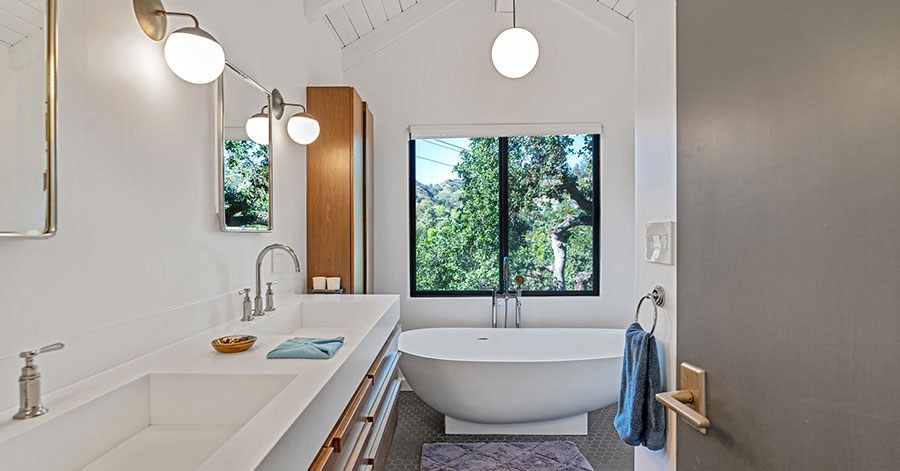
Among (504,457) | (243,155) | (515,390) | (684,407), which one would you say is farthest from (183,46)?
(504,457)

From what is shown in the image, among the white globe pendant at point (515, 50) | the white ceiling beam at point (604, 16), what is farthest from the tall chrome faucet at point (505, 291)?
the white ceiling beam at point (604, 16)

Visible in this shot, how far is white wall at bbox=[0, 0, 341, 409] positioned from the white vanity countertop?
6 centimetres

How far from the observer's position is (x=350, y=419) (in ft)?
4.20

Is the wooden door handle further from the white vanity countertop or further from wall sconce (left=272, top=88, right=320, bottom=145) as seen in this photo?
wall sconce (left=272, top=88, right=320, bottom=145)

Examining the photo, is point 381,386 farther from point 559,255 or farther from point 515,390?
point 559,255

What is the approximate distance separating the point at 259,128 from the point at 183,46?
0.77 meters

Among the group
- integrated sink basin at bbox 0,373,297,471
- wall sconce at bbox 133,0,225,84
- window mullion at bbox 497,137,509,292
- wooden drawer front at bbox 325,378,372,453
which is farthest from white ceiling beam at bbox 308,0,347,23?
integrated sink basin at bbox 0,373,297,471

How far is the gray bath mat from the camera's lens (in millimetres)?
2352

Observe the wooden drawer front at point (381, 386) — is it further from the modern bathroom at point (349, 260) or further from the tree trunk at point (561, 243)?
the tree trunk at point (561, 243)

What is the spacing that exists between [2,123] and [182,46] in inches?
21.6

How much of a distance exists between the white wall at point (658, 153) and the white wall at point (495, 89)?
2224 mm

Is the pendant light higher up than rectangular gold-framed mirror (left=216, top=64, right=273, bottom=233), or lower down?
higher up

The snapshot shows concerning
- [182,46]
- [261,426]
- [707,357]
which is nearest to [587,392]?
[707,357]

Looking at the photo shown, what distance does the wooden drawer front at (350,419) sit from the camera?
115cm
